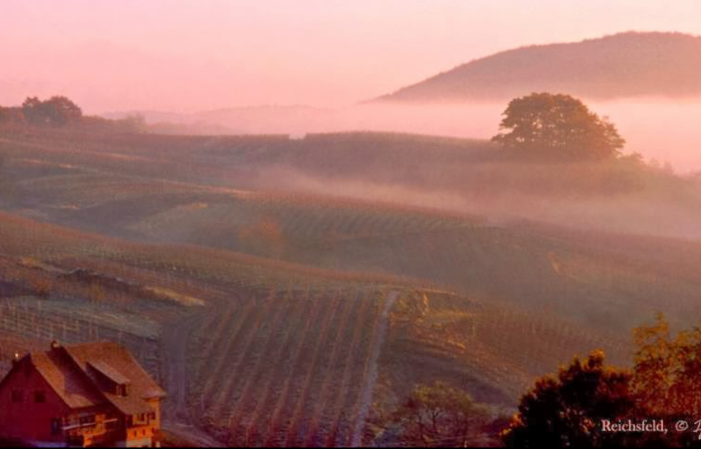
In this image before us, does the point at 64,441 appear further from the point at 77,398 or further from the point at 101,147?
the point at 101,147

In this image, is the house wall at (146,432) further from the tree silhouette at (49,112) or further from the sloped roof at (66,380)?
the tree silhouette at (49,112)

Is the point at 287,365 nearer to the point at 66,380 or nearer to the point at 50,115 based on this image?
the point at 66,380

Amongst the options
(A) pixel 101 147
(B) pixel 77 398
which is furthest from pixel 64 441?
(A) pixel 101 147

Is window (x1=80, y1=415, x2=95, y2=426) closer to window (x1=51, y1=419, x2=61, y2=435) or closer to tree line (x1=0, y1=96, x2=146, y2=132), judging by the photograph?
window (x1=51, y1=419, x2=61, y2=435)

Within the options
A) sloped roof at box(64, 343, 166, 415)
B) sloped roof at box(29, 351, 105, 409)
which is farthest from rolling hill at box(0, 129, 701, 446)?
sloped roof at box(29, 351, 105, 409)

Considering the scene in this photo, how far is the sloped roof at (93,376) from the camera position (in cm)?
4828

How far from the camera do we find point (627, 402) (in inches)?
1868

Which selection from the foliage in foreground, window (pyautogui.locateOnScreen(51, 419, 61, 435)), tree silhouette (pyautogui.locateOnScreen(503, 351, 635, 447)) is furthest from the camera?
window (pyautogui.locateOnScreen(51, 419, 61, 435))

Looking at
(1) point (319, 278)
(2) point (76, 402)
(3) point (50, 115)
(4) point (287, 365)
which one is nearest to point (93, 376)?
(2) point (76, 402)

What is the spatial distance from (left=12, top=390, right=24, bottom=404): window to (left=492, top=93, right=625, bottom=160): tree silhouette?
80363 mm

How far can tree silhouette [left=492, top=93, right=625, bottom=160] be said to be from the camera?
123688 millimetres

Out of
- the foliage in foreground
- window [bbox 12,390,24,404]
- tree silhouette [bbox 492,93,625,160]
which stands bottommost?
window [bbox 12,390,24,404]

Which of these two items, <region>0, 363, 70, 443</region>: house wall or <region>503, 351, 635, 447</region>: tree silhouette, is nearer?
<region>503, 351, 635, 447</region>: tree silhouette

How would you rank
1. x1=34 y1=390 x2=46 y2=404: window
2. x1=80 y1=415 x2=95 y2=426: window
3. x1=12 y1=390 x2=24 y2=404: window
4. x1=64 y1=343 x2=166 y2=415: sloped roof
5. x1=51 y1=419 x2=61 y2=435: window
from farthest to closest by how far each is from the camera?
x1=64 y1=343 x2=166 y2=415: sloped roof
x1=12 y1=390 x2=24 y2=404: window
x1=80 y1=415 x2=95 y2=426: window
x1=34 y1=390 x2=46 y2=404: window
x1=51 y1=419 x2=61 y2=435: window
